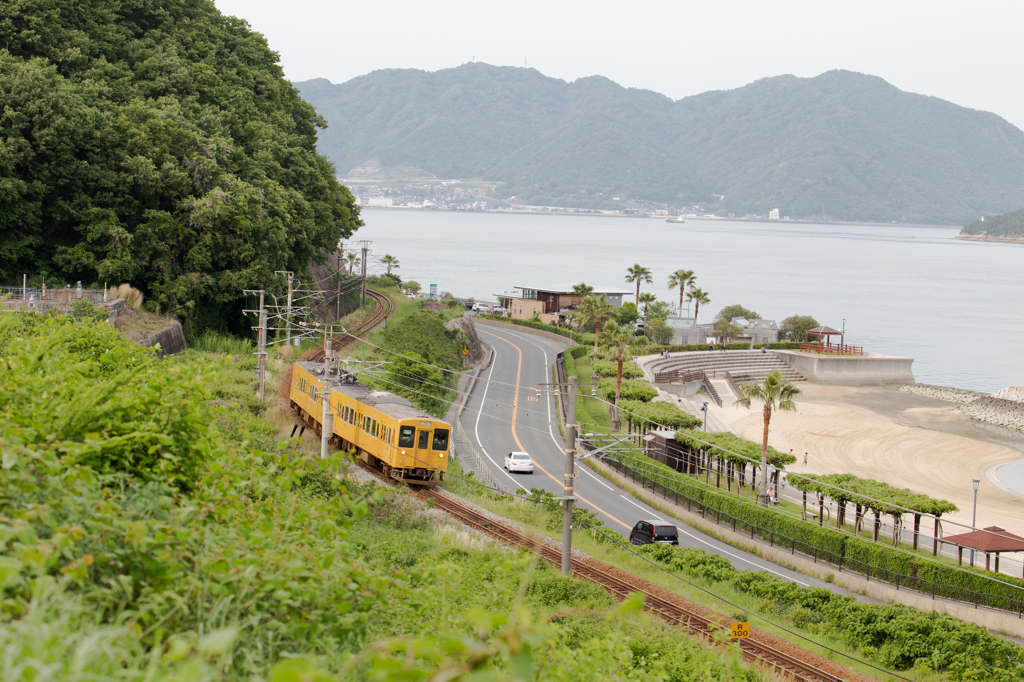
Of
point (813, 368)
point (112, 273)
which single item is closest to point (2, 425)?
point (112, 273)

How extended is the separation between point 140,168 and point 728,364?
57.0 meters

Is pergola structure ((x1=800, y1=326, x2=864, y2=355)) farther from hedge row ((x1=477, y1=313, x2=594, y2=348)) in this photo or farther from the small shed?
the small shed

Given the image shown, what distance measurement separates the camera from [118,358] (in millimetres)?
11930

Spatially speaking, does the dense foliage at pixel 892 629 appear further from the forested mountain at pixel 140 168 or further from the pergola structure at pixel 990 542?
the forested mountain at pixel 140 168

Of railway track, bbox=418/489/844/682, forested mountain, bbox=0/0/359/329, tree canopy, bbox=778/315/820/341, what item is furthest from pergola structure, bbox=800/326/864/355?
railway track, bbox=418/489/844/682

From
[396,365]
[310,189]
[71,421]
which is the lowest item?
[396,365]

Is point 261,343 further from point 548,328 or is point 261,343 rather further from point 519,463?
point 548,328

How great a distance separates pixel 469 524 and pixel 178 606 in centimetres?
1859

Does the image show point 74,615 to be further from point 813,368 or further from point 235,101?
point 813,368

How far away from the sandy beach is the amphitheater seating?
4187mm

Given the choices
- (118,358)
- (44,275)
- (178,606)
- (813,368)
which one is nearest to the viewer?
(178,606)

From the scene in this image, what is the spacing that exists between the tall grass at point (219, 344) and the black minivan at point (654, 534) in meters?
24.4

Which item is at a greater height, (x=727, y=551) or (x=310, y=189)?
(x=310, y=189)

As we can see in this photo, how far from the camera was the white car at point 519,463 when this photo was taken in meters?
39.4
